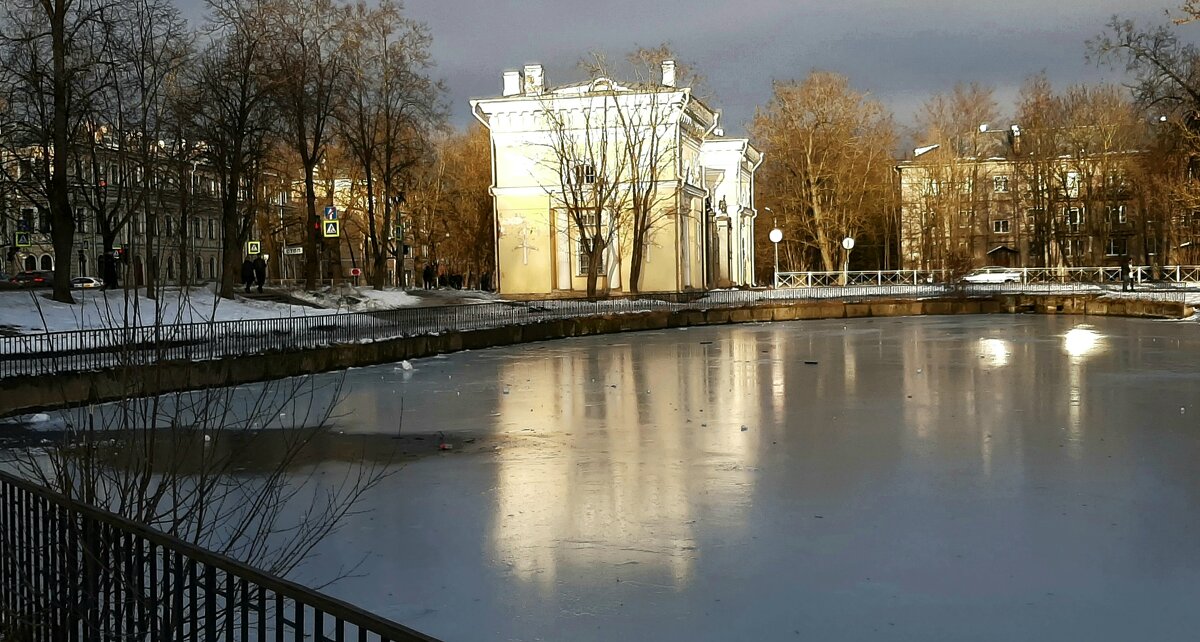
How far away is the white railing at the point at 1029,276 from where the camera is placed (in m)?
57.2

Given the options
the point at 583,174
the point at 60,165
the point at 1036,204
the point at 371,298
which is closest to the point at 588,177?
the point at 583,174

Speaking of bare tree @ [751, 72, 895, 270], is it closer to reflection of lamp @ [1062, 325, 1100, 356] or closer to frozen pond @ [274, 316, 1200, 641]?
reflection of lamp @ [1062, 325, 1100, 356]

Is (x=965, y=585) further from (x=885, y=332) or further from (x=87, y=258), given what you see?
(x=87, y=258)

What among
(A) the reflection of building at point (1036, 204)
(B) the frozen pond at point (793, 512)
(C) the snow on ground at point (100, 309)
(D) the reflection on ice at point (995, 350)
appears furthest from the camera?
(A) the reflection of building at point (1036, 204)

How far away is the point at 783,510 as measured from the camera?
10578 mm

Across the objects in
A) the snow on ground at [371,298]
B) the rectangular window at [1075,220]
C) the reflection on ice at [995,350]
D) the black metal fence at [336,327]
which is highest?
the rectangular window at [1075,220]

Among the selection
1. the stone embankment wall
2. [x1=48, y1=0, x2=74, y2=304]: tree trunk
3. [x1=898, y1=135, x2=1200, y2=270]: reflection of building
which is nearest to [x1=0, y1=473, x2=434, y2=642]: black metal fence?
the stone embankment wall

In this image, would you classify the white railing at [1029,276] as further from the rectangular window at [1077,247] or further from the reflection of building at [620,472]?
the reflection of building at [620,472]

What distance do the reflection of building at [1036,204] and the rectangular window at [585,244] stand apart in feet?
63.4

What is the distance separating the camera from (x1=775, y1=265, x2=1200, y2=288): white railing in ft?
188

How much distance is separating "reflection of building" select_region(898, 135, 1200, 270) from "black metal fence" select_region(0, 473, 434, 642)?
56794 mm

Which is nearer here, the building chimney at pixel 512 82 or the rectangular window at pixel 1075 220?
the building chimney at pixel 512 82

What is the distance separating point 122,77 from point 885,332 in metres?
24.4

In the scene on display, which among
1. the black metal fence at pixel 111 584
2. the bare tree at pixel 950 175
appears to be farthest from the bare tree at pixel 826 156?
the black metal fence at pixel 111 584
